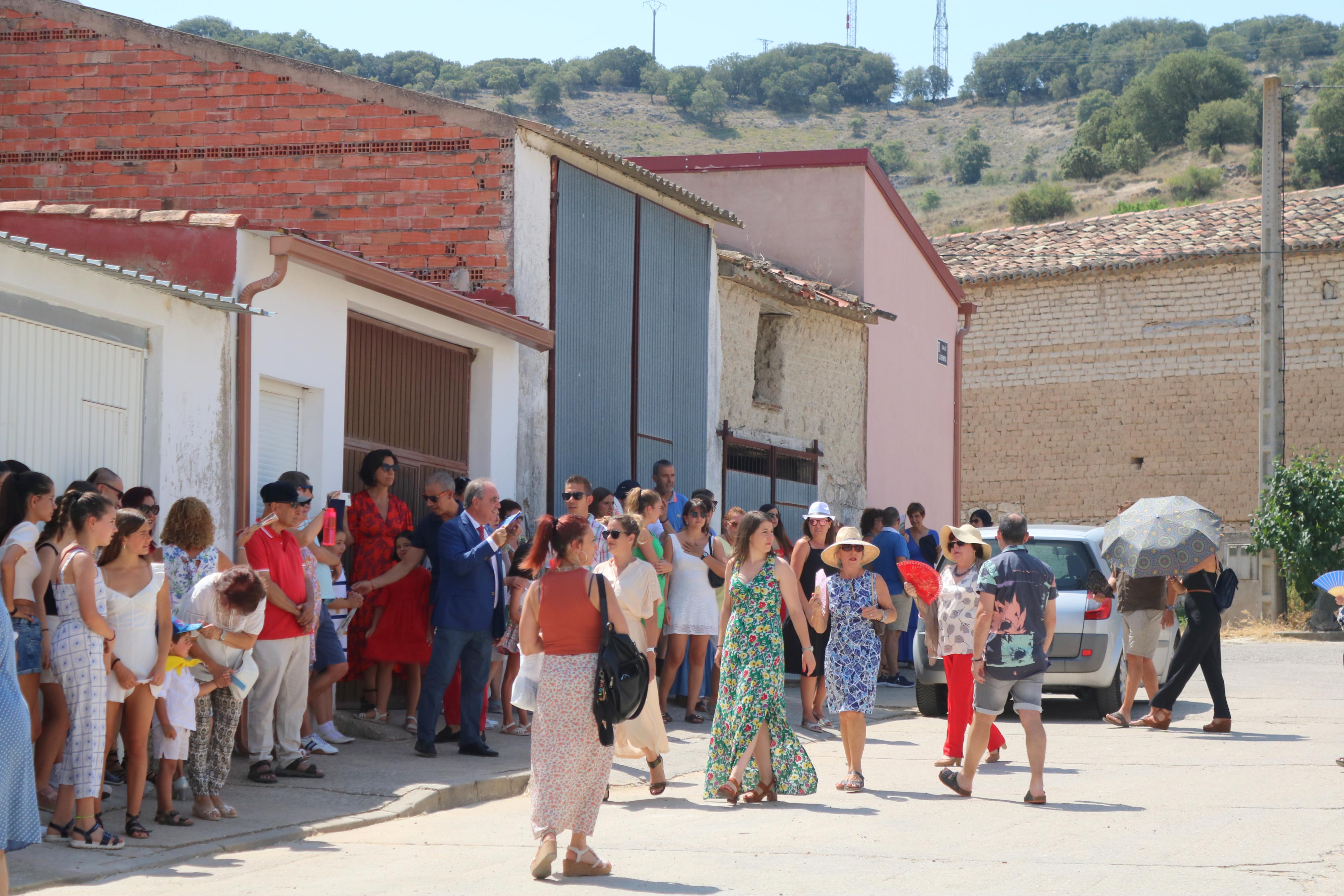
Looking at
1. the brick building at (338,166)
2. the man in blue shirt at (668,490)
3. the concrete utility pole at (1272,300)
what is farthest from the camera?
the concrete utility pole at (1272,300)

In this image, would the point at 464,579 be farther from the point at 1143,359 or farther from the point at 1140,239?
the point at 1140,239

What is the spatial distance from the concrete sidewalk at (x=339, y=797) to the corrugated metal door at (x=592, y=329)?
3806mm

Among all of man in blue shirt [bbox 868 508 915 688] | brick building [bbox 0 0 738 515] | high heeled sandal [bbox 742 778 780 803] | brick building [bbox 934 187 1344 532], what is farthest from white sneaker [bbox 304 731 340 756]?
brick building [bbox 934 187 1344 532]

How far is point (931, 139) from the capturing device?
96688mm

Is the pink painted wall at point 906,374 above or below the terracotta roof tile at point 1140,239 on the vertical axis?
below

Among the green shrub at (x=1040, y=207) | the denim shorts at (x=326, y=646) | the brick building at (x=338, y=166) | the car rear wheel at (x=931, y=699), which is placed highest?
the green shrub at (x=1040, y=207)

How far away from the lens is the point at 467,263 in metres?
13.7

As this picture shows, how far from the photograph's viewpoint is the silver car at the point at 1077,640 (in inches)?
496

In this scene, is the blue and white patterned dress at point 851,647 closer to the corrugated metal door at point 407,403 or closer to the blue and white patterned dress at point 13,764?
the corrugated metal door at point 407,403

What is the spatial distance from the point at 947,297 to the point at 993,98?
81961mm

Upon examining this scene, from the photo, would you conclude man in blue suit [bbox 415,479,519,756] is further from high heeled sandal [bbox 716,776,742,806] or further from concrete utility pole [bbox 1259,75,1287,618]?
concrete utility pole [bbox 1259,75,1287,618]

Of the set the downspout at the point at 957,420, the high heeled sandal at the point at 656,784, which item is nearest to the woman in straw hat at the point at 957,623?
the high heeled sandal at the point at 656,784

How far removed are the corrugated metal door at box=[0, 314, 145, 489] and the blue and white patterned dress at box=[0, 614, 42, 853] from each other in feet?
11.6

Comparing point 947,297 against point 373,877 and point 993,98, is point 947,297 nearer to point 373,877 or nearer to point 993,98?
point 373,877
